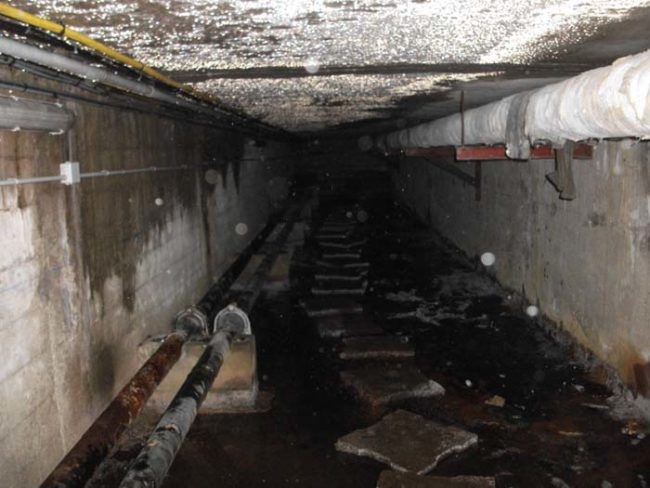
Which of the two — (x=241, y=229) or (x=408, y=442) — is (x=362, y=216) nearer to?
(x=241, y=229)

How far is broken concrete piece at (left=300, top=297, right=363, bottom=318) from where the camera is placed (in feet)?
27.6

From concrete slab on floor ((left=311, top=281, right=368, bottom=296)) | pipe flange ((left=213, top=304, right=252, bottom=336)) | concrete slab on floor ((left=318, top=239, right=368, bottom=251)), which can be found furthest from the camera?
concrete slab on floor ((left=318, top=239, right=368, bottom=251))

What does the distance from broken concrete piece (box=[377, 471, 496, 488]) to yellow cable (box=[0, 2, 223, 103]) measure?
11.1 ft

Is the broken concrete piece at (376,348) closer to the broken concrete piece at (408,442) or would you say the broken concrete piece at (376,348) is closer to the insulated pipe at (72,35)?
the broken concrete piece at (408,442)

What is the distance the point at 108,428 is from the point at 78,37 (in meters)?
2.29

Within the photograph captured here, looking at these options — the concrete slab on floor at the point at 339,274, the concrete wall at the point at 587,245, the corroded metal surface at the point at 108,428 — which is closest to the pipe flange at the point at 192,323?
the corroded metal surface at the point at 108,428

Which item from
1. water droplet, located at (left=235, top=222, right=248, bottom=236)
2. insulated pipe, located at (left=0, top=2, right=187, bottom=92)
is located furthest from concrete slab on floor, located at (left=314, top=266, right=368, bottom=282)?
insulated pipe, located at (left=0, top=2, right=187, bottom=92)

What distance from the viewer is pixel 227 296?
7.14m

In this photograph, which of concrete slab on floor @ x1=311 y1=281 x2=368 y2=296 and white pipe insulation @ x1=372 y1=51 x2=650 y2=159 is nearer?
white pipe insulation @ x1=372 y1=51 x2=650 y2=159

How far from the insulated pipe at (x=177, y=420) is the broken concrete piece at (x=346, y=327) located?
1857 millimetres

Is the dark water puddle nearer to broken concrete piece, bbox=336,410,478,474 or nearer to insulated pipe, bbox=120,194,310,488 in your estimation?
broken concrete piece, bbox=336,410,478,474

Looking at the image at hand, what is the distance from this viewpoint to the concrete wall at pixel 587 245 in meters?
5.29

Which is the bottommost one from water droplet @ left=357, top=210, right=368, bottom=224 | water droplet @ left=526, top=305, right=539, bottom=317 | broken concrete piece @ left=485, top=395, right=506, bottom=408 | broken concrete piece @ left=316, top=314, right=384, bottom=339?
broken concrete piece @ left=485, top=395, right=506, bottom=408

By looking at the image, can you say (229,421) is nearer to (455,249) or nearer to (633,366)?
(633,366)
